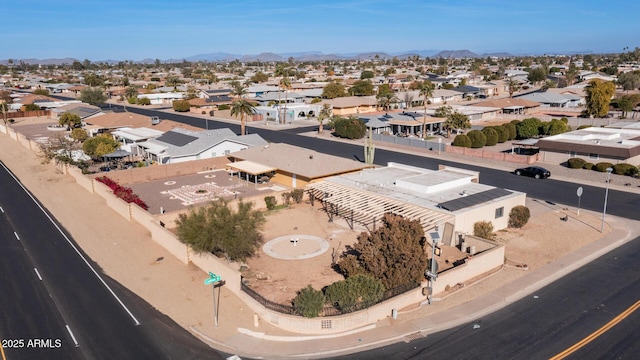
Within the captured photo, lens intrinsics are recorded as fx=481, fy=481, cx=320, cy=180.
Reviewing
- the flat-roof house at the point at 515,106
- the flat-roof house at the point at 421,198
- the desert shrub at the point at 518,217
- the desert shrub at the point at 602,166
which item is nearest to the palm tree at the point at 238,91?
the flat-roof house at the point at 515,106

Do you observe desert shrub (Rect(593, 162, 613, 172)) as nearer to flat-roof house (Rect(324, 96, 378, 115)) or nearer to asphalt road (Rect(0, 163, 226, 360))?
asphalt road (Rect(0, 163, 226, 360))

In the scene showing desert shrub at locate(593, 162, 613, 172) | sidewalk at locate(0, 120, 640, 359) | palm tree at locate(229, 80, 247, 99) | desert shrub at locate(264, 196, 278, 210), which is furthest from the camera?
palm tree at locate(229, 80, 247, 99)

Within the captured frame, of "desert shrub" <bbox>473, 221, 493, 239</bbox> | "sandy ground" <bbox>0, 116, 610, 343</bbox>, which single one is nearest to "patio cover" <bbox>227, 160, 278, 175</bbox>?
"sandy ground" <bbox>0, 116, 610, 343</bbox>

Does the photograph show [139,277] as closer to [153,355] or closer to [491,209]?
[153,355]

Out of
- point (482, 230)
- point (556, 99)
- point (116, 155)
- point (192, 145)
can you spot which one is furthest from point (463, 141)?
point (556, 99)

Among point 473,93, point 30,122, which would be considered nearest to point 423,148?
point 473,93

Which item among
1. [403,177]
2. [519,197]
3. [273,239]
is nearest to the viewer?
[273,239]
